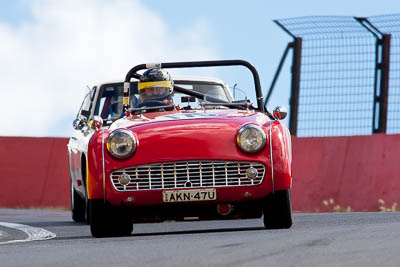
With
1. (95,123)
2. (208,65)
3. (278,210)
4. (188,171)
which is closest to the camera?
(188,171)

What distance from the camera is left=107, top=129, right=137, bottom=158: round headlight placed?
817 cm

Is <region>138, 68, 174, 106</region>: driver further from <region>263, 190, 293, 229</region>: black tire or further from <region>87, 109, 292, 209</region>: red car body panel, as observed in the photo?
<region>263, 190, 293, 229</region>: black tire

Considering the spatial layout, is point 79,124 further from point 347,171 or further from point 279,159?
point 347,171

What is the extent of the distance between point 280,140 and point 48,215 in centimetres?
665

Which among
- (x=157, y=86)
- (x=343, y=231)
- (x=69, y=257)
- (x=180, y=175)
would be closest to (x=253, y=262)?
(x=69, y=257)

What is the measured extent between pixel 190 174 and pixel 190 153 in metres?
0.15

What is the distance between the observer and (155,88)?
9602 mm

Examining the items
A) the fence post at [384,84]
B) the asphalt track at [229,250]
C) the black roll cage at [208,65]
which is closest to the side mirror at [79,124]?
the black roll cage at [208,65]

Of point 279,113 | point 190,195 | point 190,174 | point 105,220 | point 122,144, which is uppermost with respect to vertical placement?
point 279,113

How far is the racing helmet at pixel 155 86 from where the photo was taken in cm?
960

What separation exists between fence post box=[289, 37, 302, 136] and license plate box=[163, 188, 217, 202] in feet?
24.6

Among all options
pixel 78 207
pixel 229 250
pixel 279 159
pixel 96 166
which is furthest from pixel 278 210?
pixel 78 207

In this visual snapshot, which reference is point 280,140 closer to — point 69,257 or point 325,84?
point 69,257

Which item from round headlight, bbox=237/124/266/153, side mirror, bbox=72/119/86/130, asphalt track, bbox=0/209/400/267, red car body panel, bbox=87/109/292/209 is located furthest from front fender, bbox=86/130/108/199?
side mirror, bbox=72/119/86/130
